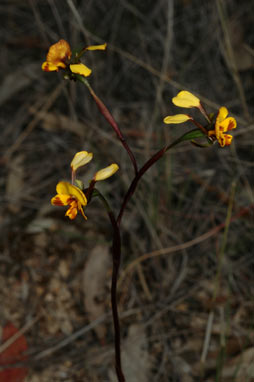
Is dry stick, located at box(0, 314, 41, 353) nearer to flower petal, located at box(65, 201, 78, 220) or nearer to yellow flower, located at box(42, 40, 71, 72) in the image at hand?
flower petal, located at box(65, 201, 78, 220)

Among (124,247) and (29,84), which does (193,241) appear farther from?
(29,84)

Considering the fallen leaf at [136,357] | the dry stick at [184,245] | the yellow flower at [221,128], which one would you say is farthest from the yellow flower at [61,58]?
the fallen leaf at [136,357]

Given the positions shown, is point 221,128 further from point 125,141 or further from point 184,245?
point 184,245

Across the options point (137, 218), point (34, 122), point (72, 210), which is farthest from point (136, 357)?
point (34, 122)

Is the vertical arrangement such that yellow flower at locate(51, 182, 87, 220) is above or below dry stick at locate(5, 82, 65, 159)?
below

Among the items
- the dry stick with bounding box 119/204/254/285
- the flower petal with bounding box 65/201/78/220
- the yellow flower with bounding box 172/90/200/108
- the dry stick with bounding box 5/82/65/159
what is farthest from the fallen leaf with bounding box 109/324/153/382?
the dry stick with bounding box 5/82/65/159

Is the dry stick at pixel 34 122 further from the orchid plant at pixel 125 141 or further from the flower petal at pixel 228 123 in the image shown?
the flower petal at pixel 228 123
